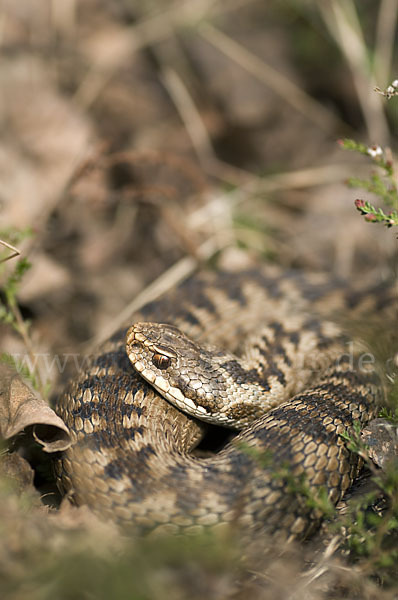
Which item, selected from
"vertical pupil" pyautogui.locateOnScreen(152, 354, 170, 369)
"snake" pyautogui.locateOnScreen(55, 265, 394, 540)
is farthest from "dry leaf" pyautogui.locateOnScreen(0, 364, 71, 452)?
"vertical pupil" pyautogui.locateOnScreen(152, 354, 170, 369)

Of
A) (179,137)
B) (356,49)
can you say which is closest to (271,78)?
(356,49)

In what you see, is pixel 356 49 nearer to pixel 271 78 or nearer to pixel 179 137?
pixel 271 78

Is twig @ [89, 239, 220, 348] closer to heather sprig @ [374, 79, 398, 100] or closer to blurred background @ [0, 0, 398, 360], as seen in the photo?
blurred background @ [0, 0, 398, 360]

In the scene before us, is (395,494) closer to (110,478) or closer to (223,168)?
(110,478)

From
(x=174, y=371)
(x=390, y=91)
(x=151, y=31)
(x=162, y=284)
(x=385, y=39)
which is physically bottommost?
(x=174, y=371)

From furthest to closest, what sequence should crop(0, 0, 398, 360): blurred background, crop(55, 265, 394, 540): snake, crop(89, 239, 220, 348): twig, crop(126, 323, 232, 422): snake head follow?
crop(0, 0, 398, 360): blurred background
crop(89, 239, 220, 348): twig
crop(126, 323, 232, 422): snake head
crop(55, 265, 394, 540): snake

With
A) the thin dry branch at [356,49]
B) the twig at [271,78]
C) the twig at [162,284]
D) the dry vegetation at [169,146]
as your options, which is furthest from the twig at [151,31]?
the twig at [162,284]

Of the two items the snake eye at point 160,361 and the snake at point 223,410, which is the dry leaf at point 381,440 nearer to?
the snake at point 223,410
